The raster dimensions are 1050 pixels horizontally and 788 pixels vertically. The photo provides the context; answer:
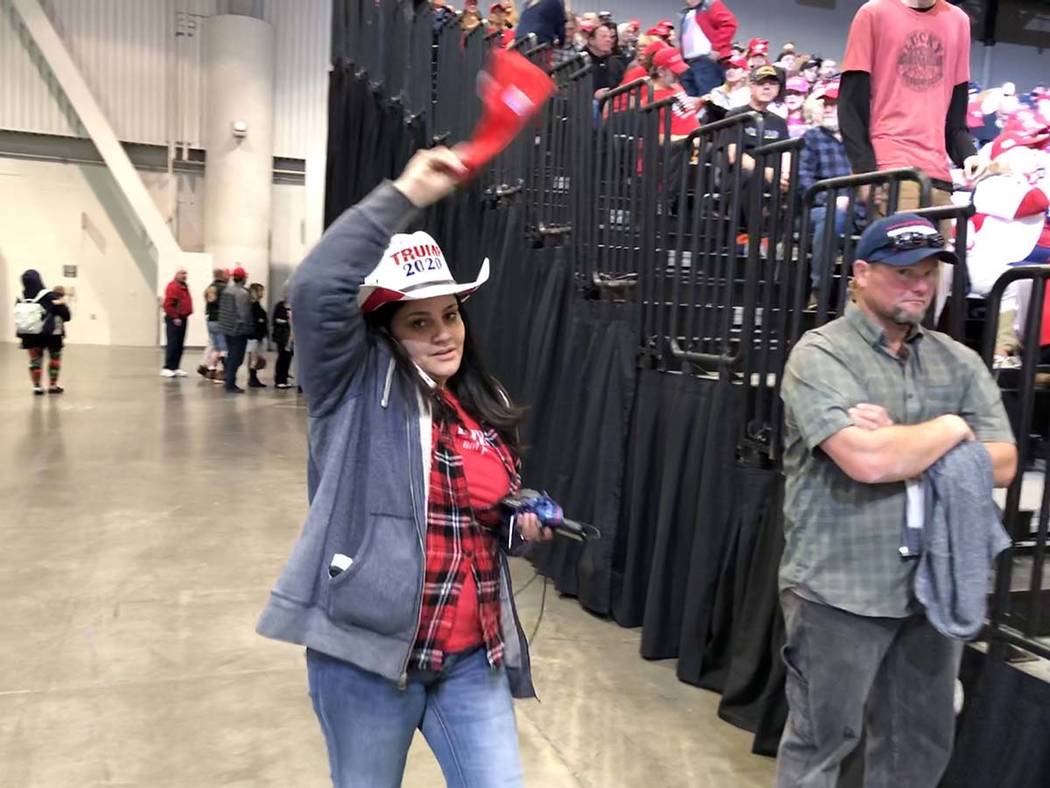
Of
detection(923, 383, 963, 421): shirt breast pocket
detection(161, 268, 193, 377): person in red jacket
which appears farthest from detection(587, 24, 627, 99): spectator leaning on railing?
detection(161, 268, 193, 377): person in red jacket

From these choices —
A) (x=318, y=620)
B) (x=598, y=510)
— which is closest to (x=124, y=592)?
(x=598, y=510)

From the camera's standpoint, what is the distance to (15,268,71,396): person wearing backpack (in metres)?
10.9

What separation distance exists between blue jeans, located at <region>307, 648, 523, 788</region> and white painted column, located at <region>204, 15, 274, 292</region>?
17700 mm

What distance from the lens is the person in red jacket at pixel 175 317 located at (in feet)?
44.2

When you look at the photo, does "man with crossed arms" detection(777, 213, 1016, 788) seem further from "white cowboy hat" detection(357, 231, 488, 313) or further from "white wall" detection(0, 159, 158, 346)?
"white wall" detection(0, 159, 158, 346)

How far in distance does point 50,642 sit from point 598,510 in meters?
2.67

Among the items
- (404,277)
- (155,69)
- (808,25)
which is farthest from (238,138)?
(404,277)

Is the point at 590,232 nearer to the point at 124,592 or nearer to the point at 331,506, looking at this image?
the point at 124,592

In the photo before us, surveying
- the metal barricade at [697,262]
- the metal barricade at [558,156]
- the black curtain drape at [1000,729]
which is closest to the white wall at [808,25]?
the metal barricade at [558,156]

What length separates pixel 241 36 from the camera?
18.1 m

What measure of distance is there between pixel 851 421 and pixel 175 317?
1296cm

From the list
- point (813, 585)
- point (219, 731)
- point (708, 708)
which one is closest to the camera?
point (813, 585)

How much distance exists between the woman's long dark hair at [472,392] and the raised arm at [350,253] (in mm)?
147

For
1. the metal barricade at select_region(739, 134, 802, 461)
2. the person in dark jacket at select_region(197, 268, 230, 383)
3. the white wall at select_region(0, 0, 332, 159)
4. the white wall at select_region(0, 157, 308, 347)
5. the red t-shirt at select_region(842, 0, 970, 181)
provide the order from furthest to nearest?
the white wall at select_region(0, 157, 308, 347) → the white wall at select_region(0, 0, 332, 159) → the person in dark jacket at select_region(197, 268, 230, 383) → the red t-shirt at select_region(842, 0, 970, 181) → the metal barricade at select_region(739, 134, 802, 461)
